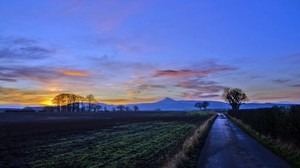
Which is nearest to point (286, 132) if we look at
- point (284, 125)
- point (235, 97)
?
point (284, 125)

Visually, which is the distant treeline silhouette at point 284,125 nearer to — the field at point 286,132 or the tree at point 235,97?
the field at point 286,132

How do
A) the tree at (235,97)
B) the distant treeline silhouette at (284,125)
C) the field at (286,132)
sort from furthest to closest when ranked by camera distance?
the tree at (235,97), the distant treeline silhouette at (284,125), the field at (286,132)

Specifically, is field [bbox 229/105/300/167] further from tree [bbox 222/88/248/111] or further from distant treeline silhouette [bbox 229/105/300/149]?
tree [bbox 222/88/248/111]

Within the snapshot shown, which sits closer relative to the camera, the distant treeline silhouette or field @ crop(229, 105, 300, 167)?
field @ crop(229, 105, 300, 167)

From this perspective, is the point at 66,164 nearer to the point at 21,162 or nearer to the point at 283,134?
the point at 21,162

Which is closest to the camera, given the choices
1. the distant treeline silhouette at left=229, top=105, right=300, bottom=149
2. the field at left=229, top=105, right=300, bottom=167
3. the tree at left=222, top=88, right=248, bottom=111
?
the field at left=229, top=105, right=300, bottom=167

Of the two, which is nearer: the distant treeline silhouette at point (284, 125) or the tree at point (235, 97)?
the distant treeline silhouette at point (284, 125)

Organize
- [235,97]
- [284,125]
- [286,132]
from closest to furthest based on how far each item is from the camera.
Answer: [286,132], [284,125], [235,97]

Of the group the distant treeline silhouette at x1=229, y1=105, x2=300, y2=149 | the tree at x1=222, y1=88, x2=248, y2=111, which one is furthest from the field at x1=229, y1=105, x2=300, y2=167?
the tree at x1=222, y1=88, x2=248, y2=111

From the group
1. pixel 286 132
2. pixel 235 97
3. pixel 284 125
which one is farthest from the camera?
pixel 235 97

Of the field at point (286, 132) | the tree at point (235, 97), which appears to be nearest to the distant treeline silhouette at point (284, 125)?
the field at point (286, 132)

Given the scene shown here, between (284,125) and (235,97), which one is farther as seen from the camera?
(235,97)

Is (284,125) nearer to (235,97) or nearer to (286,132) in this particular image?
(286,132)

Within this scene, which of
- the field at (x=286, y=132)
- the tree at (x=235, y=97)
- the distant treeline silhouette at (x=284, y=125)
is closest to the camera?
the field at (x=286, y=132)
